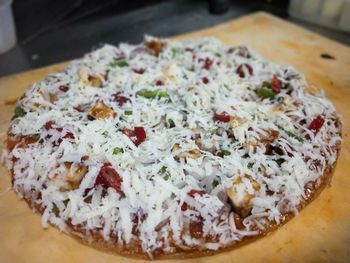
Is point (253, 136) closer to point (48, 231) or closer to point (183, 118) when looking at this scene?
point (183, 118)

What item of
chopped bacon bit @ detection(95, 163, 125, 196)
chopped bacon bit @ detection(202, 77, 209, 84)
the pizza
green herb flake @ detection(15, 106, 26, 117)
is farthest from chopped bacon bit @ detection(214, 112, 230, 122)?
green herb flake @ detection(15, 106, 26, 117)

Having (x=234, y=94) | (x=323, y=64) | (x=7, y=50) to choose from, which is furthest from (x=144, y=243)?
(x=7, y=50)

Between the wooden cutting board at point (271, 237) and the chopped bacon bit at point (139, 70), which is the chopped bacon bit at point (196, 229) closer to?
the wooden cutting board at point (271, 237)

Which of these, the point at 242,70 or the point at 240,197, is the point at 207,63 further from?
the point at 240,197

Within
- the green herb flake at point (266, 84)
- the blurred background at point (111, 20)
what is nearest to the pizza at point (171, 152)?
the green herb flake at point (266, 84)

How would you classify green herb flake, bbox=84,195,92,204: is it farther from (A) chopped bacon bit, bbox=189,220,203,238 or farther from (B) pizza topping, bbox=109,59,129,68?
(B) pizza topping, bbox=109,59,129,68

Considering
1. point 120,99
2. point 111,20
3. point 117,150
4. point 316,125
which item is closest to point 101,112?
point 120,99
